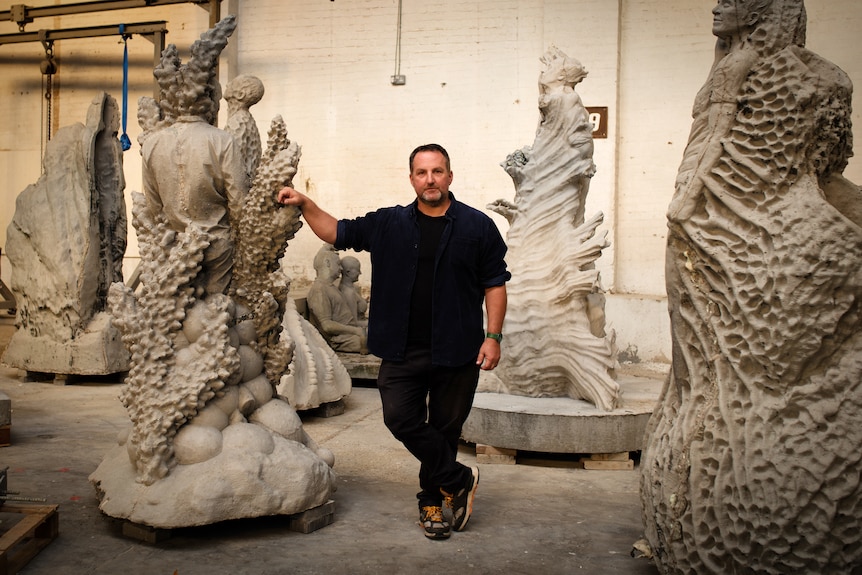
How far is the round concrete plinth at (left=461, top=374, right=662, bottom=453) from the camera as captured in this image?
19.2 feet

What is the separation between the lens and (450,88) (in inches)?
462

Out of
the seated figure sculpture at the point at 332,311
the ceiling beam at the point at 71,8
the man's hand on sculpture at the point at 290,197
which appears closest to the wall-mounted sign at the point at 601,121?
the seated figure sculpture at the point at 332,311

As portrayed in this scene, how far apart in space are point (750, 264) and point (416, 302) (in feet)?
5.10

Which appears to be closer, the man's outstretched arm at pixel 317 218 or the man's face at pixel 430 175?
the man's face at pixel 430 175

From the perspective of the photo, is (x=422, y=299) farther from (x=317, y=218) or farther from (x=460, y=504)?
(x=460, y=504)

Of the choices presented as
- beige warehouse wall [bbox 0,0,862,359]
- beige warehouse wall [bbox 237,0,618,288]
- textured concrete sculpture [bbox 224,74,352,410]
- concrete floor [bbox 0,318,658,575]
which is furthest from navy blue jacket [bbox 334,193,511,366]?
beige warehouse wall [bbox 237,0,618,288]

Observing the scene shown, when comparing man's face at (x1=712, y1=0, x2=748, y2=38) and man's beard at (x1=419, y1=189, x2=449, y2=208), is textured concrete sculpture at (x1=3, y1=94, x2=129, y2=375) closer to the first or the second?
man's beard at (x1=419, y1=189, x2=449, y2=208)

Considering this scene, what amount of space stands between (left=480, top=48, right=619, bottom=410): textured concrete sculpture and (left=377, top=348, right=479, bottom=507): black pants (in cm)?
207

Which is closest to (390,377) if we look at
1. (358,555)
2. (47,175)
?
(358,555)

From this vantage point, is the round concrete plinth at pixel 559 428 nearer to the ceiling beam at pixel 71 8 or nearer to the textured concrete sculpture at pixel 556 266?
the textured concrete sculpture at pixel 556 266

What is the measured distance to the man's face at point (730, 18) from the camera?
3697mm

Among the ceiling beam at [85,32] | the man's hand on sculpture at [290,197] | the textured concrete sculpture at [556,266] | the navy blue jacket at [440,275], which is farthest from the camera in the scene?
the ceiling beam at [85,32]

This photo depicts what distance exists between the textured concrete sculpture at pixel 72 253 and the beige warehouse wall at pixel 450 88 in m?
3.14

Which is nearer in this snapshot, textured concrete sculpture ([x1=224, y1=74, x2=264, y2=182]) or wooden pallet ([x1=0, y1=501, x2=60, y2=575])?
wooden pallet ([x1=0, y1=501, x2=60, y2=575])
